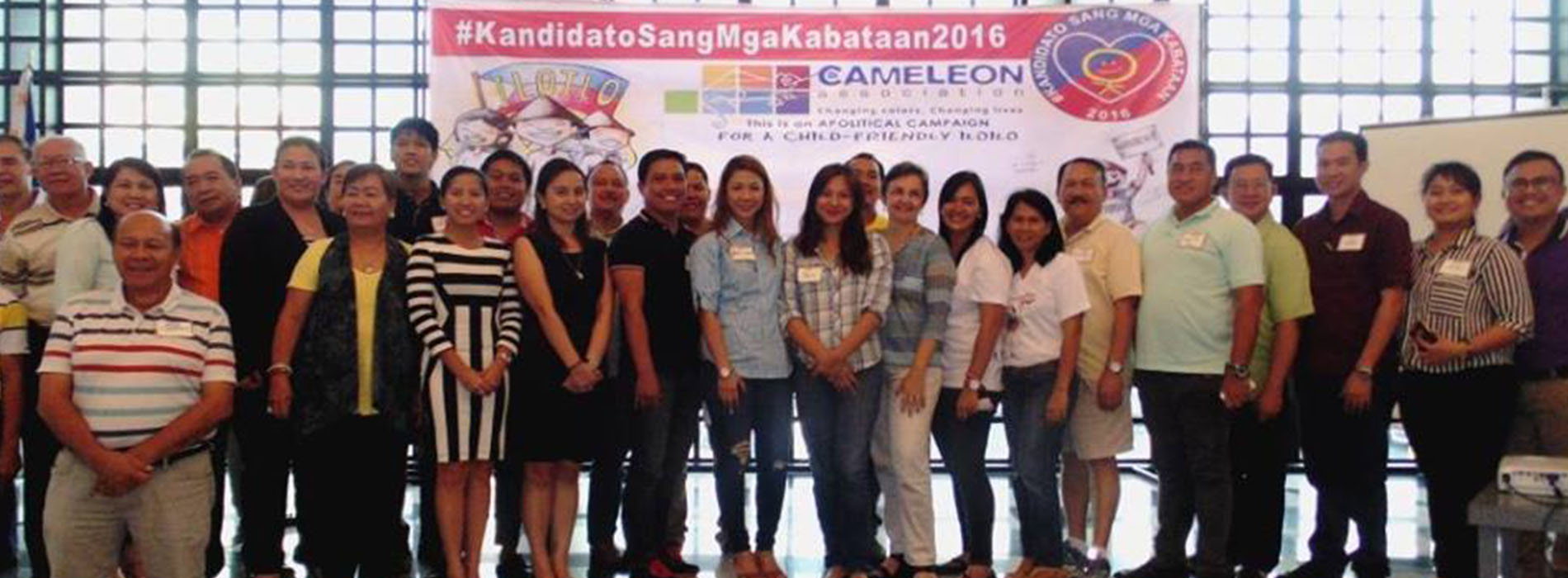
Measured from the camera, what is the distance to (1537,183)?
13.2 feet

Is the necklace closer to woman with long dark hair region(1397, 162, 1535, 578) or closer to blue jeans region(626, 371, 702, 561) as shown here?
blue jeans region(626, 371, 702, 561)

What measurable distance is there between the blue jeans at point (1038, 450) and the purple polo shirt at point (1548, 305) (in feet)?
4.71

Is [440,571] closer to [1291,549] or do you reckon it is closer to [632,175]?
[632,175]

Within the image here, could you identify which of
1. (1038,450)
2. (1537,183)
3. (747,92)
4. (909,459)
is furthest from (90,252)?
(1537,183)

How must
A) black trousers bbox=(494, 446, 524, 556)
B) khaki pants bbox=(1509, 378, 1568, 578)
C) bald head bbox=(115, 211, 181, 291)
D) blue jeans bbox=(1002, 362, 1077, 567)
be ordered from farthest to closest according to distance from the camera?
black trousers bbox=(494, 446, 524, 556) → blue jeans bbox=(1002, 362, 1077, 567) → khaki pants bbox=(1509, 378, 1568, 578) → bald head bbox=(115, 211, 181, 291)

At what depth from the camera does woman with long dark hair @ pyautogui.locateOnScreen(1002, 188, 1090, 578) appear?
417 centimetres

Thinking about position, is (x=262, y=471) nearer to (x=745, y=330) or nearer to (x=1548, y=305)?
(x=745, y=330)

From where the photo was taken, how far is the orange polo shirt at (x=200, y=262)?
410 cm

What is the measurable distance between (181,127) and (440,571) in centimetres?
A: 441

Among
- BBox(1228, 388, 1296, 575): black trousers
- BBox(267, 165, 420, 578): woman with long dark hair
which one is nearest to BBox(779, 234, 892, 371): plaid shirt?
BBox(267, 165, 420, 578): woman with long dark hair

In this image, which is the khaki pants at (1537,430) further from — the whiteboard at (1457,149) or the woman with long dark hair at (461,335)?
the woman with long dark hair at (461,335)

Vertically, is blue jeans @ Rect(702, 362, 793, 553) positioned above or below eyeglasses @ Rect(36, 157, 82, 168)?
below

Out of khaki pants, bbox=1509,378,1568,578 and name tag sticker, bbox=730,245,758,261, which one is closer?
khaki pants, bbox=1509,378,1568,578

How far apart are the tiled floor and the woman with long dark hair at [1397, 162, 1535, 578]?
742 mm
